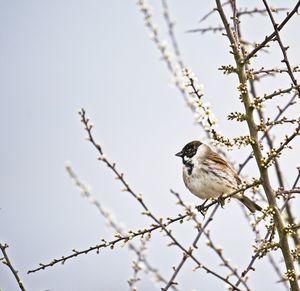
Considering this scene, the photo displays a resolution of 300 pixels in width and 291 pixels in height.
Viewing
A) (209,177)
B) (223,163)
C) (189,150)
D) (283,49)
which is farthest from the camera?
(189,150)

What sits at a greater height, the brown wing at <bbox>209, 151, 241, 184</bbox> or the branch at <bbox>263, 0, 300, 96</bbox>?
the brown wing at <bbox>209, 151, 241, 184</bbox>

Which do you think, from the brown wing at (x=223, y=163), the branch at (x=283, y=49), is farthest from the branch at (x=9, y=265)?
the brown wing at (x=223, y=163)

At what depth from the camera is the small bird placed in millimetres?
4641

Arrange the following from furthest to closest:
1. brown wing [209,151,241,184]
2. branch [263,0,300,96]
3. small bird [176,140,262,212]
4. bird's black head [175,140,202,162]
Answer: bird's black head [175,140,202,162], brown wing [209,151,241,184], small bird [176,140,262,212], branch [263,0,300,96]

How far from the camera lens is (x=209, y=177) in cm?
470

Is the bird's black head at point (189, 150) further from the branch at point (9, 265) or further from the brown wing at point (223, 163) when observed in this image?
the branch at point (9, 265)

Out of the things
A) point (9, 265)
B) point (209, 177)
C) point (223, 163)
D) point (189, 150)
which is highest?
point (189, 150)

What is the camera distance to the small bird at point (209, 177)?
4.64 metres

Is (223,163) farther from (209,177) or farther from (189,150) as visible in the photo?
(189,150)

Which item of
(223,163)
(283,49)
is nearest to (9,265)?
(283,49)

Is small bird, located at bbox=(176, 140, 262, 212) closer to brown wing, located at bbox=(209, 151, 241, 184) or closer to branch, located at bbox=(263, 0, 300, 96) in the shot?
brown wing, located at bbox=(209, 151, 241, 184)

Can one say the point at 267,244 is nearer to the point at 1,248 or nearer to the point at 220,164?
the point at 1,248

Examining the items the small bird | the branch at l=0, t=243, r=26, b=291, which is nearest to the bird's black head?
the small bird

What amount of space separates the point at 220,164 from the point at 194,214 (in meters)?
2.44
